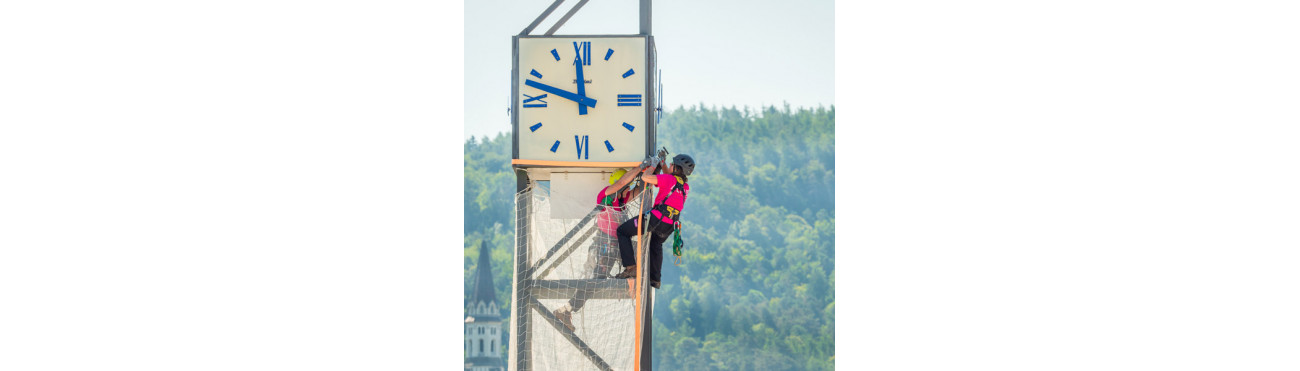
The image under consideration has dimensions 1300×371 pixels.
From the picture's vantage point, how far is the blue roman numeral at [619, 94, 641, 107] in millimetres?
7129

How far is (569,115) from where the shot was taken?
7.13m

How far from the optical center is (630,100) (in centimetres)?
713

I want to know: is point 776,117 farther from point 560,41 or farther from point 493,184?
point 560,41

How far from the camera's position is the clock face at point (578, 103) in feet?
23.3

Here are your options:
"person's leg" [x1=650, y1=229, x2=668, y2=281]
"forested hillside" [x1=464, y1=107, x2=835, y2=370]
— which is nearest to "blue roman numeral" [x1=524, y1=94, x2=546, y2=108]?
"person's leg" [x1=650, y1=229, x2=668, y2=281]

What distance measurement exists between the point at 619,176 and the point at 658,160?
0.33 meters

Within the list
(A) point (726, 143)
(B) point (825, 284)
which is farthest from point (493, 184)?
(B) point (825, 284)

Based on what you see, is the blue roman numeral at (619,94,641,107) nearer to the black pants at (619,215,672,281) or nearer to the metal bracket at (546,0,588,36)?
the metal bracket at (546,0,588,36)

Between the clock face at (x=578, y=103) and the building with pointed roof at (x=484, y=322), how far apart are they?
31923 millimetres

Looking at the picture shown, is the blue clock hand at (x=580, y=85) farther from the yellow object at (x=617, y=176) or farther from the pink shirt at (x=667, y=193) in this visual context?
the pink shirt at (x=667, y=193)

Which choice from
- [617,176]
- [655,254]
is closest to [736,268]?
[655,254]

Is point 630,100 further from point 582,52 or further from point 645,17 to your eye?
point 645,17

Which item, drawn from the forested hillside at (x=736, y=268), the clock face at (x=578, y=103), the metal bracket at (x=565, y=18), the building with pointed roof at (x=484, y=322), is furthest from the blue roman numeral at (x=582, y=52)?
the building with pointed roof at (x=484, y=322)

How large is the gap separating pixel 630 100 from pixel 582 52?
44 cm
